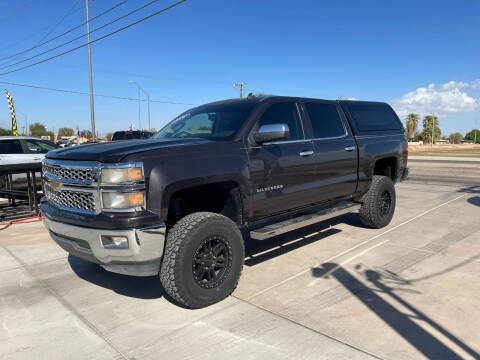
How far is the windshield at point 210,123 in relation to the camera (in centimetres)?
426

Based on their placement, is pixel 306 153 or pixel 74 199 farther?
pixel 306 153

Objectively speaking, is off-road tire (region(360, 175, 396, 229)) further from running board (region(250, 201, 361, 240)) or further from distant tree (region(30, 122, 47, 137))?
distant tree (region(30, 122, 47, 137))

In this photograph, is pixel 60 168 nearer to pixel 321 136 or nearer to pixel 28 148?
pixel 321 136

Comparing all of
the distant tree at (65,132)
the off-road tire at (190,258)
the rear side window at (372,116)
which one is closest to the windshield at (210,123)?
the off-road tire at (190,258)

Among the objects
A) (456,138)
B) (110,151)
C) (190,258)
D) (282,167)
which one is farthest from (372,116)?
(456,138)

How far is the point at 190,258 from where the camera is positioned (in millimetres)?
3359

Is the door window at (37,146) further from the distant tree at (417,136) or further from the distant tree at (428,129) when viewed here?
the distant tree at (417,136)

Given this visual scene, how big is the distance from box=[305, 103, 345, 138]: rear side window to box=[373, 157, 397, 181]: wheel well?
1.60 meters

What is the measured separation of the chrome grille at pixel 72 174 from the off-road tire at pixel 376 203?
14.2 ft

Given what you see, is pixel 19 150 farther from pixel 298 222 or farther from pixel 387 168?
pixel 387 168

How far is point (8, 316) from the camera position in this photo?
3.48 m

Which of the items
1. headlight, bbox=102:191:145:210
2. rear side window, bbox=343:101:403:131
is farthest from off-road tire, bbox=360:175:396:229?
headlight, bbox=102:191:145:210

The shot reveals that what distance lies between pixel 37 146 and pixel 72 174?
8.24 metres

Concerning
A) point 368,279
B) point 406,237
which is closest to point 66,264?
point 368,279
